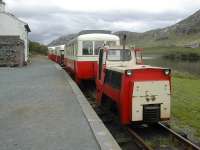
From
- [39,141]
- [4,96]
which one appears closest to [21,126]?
[39,141]

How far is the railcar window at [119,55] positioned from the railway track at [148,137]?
2048 mm

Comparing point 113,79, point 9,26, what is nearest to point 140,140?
point 113,79

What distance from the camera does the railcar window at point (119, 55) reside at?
44.0ft

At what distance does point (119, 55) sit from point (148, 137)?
405 centimetres

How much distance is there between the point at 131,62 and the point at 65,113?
3.39 metres

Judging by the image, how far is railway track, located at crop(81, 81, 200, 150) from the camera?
9.20m

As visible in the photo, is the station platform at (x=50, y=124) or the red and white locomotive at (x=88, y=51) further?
the red and white locomotive at (x=88, y=51)

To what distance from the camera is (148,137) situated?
1020cm

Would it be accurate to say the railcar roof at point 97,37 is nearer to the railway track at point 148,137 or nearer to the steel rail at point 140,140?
the railway track at point 148,137

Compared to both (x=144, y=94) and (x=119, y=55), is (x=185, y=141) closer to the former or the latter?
(x=144, y=94)

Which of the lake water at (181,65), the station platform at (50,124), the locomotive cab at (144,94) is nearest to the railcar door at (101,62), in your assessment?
the station platform at (50,124)

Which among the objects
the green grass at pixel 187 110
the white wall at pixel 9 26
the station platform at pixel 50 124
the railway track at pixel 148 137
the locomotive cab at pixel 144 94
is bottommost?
the railway track at pixel 148 137

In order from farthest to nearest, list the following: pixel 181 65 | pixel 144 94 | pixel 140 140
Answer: pixel 181 65 → pixel 144 94 → pixel 140 140

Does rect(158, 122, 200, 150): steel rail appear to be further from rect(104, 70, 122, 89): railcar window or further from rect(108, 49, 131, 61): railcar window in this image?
rect(108, 49, 131, 61): railcar window
